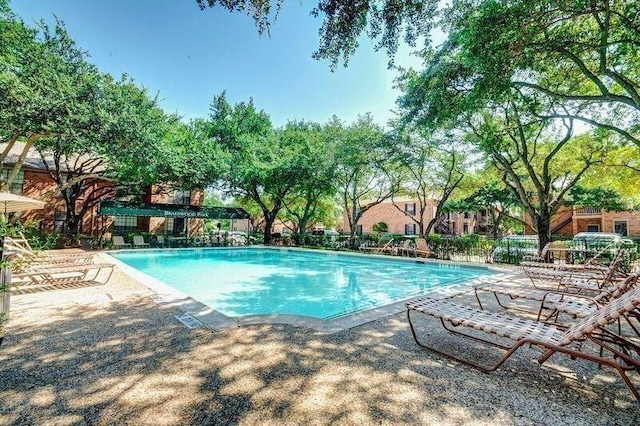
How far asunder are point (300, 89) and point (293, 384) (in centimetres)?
1630

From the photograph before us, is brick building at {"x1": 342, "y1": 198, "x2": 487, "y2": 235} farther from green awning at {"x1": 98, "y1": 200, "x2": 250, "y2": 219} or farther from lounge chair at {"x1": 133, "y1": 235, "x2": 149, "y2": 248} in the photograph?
lounge chair at {"x1": 133, "y1": 235, "x2": 149, "y2": 248}

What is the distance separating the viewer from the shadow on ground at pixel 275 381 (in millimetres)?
2178

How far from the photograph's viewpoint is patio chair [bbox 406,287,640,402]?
2.21m

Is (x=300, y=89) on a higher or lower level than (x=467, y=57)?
higher

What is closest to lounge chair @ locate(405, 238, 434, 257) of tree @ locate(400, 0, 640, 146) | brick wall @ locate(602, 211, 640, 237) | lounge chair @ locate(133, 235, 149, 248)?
tree @ locate(400, 0, 640, 146)

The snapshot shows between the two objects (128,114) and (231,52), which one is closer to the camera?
(231,52)

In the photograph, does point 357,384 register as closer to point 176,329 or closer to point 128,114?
point 176,329

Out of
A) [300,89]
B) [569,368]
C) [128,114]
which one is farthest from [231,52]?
[569,368]

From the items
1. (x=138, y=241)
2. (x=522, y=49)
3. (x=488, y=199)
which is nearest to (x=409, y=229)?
(x=488, y=199)

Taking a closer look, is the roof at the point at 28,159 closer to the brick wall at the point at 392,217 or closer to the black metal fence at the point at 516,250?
the black metal fence at the point at 516,250

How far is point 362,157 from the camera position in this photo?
56.9 feet

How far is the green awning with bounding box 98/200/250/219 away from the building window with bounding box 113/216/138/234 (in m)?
5.55

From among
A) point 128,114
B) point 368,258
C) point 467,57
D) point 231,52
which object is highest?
point 231,52

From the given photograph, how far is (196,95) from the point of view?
667 inches
